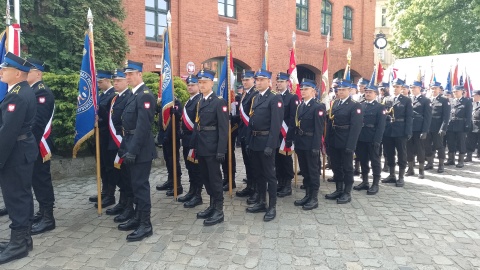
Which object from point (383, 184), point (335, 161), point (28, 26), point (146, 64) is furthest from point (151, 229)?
point (146, 64)

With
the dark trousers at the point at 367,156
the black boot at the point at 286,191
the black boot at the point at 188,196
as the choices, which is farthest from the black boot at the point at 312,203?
the black boot at the point at 188,196

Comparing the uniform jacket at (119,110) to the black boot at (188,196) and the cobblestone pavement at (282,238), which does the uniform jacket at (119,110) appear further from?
the black boot at (188,196)

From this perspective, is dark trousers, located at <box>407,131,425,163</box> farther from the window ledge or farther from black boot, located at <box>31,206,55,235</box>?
the window ledge

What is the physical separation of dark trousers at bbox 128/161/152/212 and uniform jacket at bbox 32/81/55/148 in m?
1.20

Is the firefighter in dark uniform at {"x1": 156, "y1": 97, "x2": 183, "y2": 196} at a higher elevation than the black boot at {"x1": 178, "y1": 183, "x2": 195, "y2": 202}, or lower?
higher

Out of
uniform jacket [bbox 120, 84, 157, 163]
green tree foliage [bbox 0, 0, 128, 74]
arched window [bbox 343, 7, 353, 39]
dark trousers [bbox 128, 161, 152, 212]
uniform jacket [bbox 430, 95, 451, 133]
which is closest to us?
uniform jacket [bbox 120, 84, 157, 163]

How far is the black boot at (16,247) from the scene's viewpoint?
415cm

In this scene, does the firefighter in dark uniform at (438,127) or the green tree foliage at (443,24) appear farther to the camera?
the green tree foliage at (443,24)

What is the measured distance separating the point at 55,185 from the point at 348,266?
5.62 metres

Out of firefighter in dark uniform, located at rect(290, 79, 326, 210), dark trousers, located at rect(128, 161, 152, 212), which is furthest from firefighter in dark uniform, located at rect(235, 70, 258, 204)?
dark trousers, located at rect(128, 161, 152, 212)

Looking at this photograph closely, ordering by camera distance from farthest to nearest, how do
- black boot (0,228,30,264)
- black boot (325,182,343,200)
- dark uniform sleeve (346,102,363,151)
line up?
1. black boot (325,182,343,200)
2. dark uniform sleeve (346,102,363,151)
3. black boot (0,228,30,264)

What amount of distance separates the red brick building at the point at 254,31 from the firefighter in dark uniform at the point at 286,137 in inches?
243

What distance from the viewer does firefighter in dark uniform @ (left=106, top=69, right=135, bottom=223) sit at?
5.29m

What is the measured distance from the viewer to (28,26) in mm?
11438
